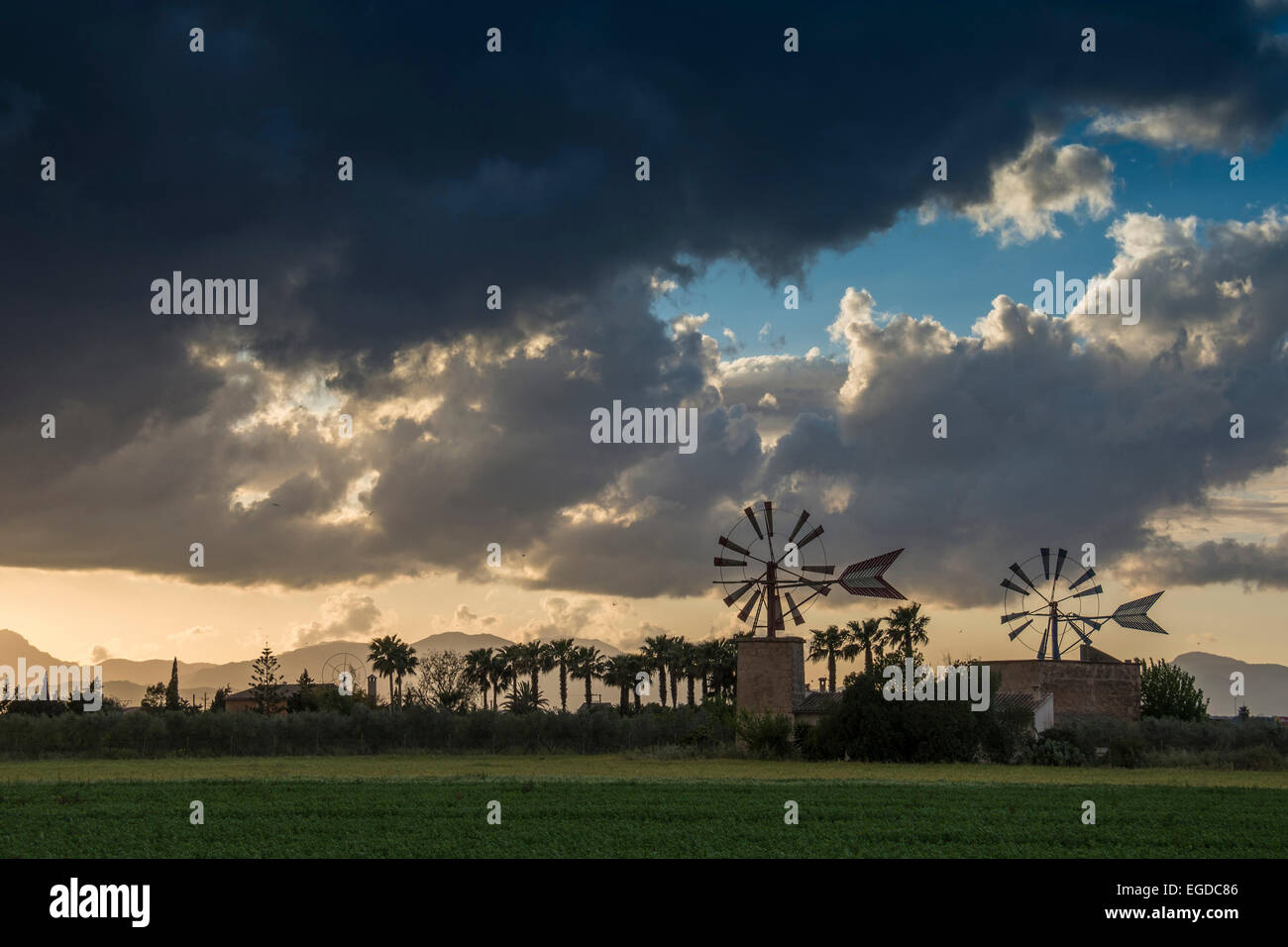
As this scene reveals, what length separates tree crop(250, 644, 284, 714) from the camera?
3728 inches

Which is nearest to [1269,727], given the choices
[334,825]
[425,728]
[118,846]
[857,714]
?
[857,714]

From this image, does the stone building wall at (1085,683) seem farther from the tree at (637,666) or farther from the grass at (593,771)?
the tree at (637,666)

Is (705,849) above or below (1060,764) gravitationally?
above

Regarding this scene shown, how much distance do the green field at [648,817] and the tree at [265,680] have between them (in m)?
62.0

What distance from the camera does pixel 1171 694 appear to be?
7938 cm

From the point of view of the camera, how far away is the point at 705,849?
63.5 ft

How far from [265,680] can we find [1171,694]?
6919 cm

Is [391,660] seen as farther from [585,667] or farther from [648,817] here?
[648,817]

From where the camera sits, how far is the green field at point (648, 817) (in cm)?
1978

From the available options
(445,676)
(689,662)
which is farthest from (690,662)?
(445,676)

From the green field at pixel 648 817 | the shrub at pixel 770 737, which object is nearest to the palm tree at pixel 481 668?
the shrub at pixel 770 737
